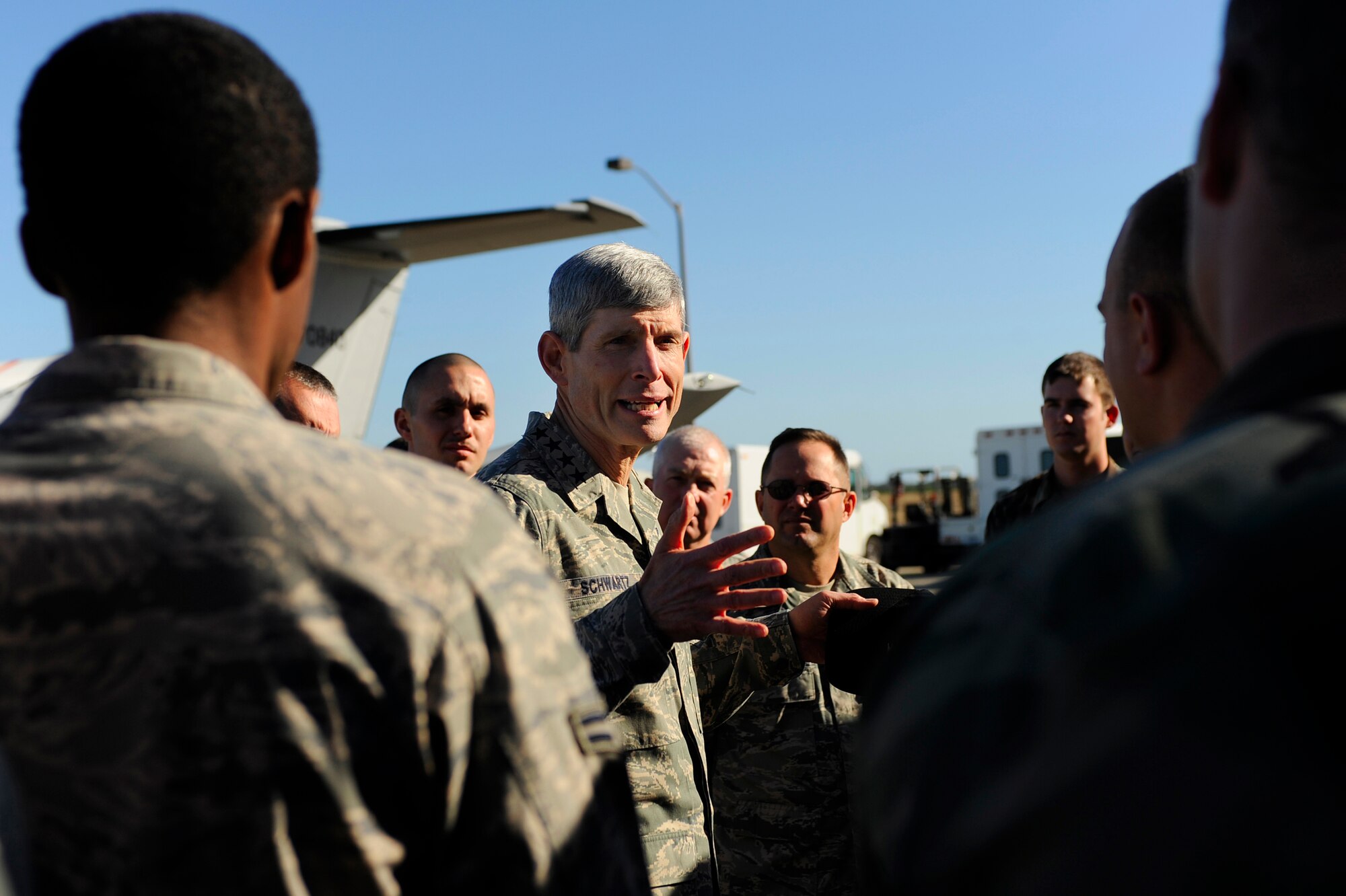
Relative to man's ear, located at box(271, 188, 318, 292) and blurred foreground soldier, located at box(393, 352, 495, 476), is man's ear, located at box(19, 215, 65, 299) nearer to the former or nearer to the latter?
man's ear, located at box(271, 188, 318, 292)

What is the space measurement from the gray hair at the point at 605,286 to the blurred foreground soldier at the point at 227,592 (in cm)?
157

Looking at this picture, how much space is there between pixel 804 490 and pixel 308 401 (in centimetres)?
185

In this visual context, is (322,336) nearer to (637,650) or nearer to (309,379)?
(309,379)

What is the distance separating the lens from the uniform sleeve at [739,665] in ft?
8.37

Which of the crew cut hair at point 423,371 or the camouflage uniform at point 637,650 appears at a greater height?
the crew cut hair at point 423,371

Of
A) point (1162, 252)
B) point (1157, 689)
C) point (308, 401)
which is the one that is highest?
point (308, 401)

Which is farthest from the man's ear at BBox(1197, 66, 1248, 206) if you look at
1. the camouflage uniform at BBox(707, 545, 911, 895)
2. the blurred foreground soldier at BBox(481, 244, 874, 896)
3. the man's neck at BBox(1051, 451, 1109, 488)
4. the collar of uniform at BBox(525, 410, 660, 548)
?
the man's neck at BBox(1051, 451, 1109, 488)

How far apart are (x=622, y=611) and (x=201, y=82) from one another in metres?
1.32

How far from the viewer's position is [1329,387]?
82 cm

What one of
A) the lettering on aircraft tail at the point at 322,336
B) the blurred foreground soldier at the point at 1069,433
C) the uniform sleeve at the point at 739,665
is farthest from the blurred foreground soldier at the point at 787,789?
the lettering on aircraft tail at the point at 322,336

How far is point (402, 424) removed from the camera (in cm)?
508

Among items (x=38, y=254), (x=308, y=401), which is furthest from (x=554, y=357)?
(x=38, y=254)

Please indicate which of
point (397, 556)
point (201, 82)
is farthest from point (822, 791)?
point (201, 82)

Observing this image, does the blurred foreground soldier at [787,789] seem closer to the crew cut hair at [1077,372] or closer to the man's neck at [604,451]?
the man's neck at [604,451]
